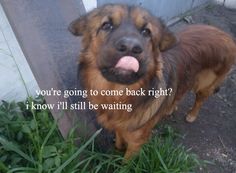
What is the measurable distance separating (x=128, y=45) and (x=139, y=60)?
15 centimetres

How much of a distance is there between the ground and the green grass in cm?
31

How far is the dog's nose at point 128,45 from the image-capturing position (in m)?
2.20

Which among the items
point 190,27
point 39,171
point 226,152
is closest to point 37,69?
point 39,171

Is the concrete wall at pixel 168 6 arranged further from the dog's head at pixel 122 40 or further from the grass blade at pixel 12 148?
the grass blade at pixel 12 148

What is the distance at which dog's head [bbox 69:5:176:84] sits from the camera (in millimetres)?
2252

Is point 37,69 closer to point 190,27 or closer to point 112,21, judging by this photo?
point 112,21

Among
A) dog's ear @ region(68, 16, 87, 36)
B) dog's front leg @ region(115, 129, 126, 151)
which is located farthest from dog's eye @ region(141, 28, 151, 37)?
dog's front leg @ region(115, 129, 126, 151)

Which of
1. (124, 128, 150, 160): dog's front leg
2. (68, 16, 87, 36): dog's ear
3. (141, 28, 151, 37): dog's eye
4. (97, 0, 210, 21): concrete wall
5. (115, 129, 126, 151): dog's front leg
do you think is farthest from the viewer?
(97, 0, 210, 21): concrete wall

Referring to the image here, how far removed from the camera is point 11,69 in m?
3.24

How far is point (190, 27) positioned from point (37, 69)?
4.24 ft

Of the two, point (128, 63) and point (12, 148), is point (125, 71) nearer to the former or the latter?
point (128, 63)

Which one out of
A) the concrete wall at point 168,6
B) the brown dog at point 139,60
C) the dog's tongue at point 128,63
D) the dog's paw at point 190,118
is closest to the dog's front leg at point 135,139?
the brown dog at point 139,60

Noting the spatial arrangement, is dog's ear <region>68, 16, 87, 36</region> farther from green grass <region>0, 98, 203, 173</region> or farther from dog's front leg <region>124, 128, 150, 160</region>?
dog's front leg <region>124, 128, 150, 160</region>

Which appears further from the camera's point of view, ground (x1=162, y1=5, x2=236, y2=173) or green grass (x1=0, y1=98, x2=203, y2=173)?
ground (x1=162, y1=5, x2=236, y2=173)
